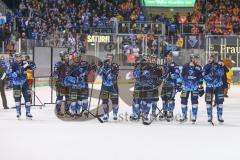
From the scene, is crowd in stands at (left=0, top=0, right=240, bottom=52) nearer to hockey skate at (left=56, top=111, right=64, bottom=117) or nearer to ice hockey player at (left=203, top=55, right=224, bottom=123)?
hockey skate at (left=56, top=111, right=64, bottom=117)

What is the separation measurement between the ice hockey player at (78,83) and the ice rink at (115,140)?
52 centimetres

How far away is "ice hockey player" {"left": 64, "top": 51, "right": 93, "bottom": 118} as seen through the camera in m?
13.2

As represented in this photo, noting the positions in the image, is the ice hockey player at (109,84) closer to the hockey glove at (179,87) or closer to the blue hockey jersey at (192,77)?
the hockey glove at (179,87)

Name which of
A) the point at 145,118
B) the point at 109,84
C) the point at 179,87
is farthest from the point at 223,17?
the point at 145,118

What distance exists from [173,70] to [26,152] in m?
5.20

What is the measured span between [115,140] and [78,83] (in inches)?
134

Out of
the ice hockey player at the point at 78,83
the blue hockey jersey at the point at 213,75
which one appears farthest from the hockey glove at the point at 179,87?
the ice hockey player at the point at 78,83

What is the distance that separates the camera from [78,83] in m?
13.1

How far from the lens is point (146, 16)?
28.6 metres

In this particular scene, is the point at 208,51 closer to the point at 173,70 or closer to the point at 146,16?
the point at 146,16

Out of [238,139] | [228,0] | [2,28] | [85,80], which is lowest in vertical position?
[238,139]

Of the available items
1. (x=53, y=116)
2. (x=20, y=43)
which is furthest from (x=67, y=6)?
(x=53, y=116)

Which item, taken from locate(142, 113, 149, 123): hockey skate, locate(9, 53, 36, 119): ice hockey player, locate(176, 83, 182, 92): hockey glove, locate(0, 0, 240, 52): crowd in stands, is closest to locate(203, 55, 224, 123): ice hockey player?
locate(176, 83, 182, 92): hockey glove

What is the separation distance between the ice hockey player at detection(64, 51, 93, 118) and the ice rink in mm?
517
